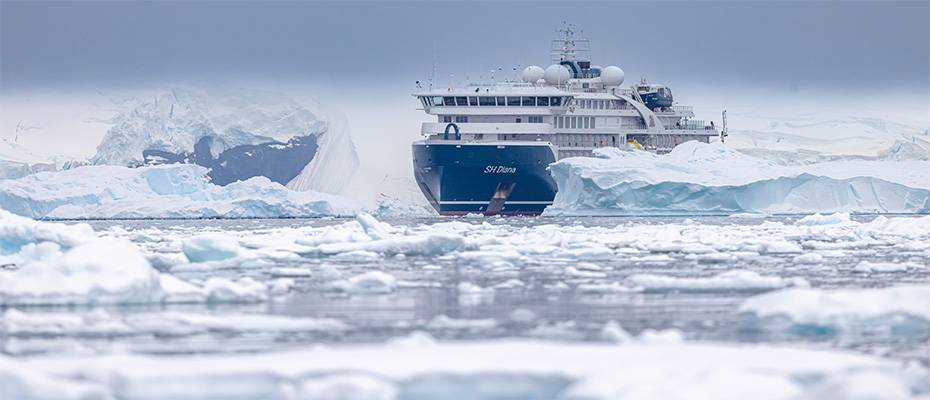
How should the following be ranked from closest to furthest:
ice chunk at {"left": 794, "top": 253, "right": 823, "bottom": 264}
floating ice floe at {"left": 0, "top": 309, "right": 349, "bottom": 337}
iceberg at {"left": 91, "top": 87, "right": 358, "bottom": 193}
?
floating ice floe at {"left": 0, "top": 309, "right": 349, "bottom": 337} < ice chunk at {"left": 794, "top": 253, "right": 823, "bottom": 264} < iceberg at {"left": 91, "top": 87, "right": 358, "bottom": 193}

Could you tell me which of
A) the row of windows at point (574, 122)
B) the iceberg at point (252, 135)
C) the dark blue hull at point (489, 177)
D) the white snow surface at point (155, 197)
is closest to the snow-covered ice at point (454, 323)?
the white snow surface at point (155, 197)

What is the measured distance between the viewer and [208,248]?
2016cm

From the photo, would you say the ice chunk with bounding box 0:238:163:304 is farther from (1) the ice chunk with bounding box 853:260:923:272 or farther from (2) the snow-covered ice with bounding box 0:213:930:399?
(1) the ice chunk with bounding box 853:260:923:272

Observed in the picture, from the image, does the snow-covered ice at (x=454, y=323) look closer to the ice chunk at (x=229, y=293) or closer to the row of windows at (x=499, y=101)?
the ice chunk at (x=229, y=293)

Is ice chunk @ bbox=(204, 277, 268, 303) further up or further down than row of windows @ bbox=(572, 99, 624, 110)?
further down

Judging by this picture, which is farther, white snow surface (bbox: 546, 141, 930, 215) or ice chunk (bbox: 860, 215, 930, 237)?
white snow surface (bbox: 546, 141, 930, 215)

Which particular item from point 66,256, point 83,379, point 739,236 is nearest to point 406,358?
point 83,379

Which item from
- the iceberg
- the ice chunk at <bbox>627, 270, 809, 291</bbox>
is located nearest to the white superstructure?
the iceberg

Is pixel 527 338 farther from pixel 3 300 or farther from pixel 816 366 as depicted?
pixel 3 300

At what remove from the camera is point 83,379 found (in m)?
9.91

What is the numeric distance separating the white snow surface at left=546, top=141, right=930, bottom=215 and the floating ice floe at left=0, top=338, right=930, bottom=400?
33092mm

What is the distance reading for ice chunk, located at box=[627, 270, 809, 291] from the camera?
1647 centimetres

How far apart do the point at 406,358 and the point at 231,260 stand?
9.90 meters

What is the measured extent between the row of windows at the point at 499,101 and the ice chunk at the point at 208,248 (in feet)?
103
